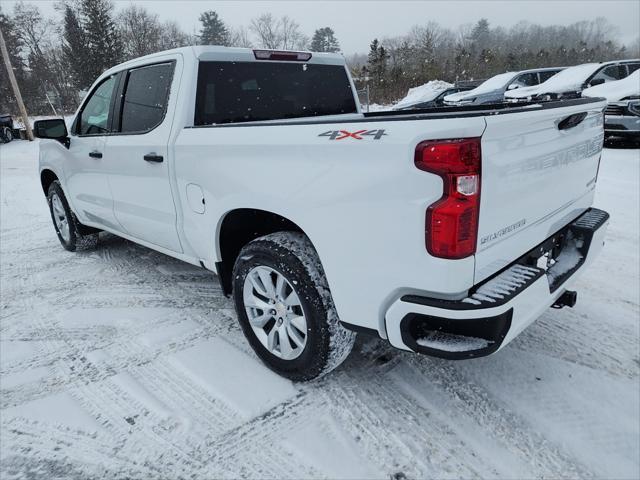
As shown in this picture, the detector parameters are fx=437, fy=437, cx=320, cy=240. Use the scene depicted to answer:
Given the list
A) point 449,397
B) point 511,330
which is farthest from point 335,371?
point 511,330

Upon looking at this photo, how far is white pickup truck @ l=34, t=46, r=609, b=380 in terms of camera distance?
1.72 meters

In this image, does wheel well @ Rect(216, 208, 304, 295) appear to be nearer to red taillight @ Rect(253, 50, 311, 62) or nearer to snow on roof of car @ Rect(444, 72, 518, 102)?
red taillight @ Rect(253, 50, 311, 62)

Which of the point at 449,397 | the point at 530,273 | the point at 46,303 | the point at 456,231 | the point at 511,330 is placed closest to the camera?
the point at 456,231

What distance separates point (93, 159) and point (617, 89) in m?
10.6

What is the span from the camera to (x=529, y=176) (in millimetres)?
1935

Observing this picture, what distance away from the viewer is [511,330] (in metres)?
1.88

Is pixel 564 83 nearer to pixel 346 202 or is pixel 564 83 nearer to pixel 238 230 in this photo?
pixel 238 230

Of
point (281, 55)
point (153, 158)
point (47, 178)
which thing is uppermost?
point (281, 55)

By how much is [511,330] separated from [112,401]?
2142mm

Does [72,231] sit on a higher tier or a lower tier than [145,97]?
lower

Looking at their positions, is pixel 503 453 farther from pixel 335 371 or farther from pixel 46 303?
pixel 46 303

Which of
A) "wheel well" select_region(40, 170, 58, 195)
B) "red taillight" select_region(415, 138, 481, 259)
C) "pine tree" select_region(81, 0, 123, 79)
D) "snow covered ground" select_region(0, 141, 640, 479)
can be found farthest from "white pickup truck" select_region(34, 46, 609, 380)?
"pine tree" select_region(81, 0, 123, 79)

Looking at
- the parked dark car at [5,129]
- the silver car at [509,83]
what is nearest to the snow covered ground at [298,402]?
the silver car at [509,83]

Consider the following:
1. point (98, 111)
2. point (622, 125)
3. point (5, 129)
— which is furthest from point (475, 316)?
point (5, 129)
